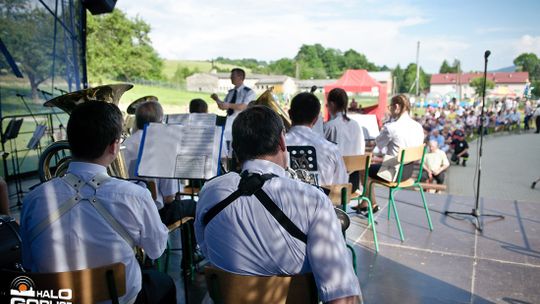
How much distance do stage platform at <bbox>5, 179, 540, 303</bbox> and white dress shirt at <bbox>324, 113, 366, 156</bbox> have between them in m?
1.00

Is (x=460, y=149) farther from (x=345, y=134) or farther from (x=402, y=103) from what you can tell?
(x=345, y=134)

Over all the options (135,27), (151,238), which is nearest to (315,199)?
(151,238)

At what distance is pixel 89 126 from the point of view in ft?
5.92

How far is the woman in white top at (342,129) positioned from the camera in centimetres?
459

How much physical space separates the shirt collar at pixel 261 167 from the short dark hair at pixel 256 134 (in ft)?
0.09

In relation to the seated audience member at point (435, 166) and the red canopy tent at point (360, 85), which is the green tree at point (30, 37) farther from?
the red canopy tent at point (360, 85)

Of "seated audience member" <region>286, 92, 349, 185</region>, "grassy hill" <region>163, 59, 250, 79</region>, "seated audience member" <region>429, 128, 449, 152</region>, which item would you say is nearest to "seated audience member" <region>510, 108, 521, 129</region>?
"seated audience member" <region>429, 128, 449, 152</region>

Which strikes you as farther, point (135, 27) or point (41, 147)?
point (135, 27)

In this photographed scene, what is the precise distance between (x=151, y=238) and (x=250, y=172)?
0.60 meters

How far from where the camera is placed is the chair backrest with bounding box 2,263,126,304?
1559mm

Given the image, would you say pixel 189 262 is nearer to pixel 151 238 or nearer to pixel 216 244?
pixel 151 238

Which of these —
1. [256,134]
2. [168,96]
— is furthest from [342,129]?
[168,96]

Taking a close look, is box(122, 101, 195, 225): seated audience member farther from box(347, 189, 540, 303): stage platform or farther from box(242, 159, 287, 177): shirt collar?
box(242, 159, 287, 177): shirt collar

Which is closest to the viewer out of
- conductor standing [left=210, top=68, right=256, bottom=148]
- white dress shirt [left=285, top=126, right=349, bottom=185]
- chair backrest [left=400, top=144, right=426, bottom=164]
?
white dress shirt [left=285, top=126, right=349, bottom=185]
